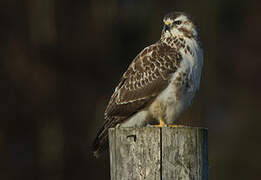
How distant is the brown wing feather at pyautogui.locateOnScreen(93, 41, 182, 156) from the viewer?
570 centimetres

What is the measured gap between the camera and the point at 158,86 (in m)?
5.72

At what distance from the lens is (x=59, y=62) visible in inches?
520

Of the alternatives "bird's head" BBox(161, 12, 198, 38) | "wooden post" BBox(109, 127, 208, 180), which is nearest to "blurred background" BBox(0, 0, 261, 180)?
"bird's head" BBox(161, 12, 198, 38)

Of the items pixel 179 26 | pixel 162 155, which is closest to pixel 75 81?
pixel 179 26

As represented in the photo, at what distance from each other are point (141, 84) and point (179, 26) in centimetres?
77

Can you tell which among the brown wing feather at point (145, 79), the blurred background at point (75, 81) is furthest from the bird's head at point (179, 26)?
the blurred background at point (75, 81)

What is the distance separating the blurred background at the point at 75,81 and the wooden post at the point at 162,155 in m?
8.29

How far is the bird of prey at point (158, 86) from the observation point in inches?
A: 224

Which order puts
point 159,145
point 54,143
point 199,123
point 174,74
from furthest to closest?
1. point 199,123
2. point 54,143
3. point 174,74
4. point 159,145

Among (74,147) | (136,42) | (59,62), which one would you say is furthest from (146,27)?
(74,147)

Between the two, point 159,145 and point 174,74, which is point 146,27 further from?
point 159,145

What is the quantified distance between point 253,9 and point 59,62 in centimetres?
721

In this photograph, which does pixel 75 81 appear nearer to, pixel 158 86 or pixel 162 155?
pixel 158 86

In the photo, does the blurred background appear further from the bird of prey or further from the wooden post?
the wooden post
